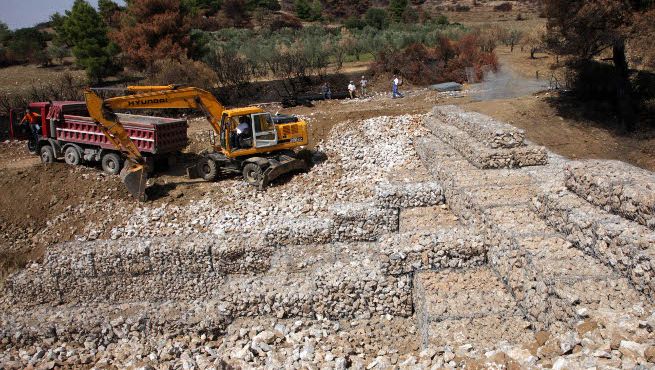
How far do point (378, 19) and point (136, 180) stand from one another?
149ft

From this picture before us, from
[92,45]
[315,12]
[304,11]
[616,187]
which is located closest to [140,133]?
[616,187]

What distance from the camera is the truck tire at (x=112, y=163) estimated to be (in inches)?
575

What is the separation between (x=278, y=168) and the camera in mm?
13125

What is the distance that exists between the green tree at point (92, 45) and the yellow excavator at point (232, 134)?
58.1 ft

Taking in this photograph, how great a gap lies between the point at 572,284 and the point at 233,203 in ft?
28.5

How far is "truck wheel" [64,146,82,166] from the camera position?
15.1 meters

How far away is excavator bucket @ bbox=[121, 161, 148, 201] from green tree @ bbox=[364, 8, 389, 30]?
132 feet

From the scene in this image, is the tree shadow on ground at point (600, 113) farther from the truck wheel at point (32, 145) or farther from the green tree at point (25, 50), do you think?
the green tree at point (25, 50)

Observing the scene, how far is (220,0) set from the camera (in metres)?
55.5

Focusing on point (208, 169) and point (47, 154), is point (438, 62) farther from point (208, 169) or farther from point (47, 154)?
point (47, 154)

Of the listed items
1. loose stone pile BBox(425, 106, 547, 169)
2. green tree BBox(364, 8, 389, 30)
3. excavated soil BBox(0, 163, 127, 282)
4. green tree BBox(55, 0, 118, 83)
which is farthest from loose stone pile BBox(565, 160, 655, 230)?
green tree BBox(364, 8, 389, 30)

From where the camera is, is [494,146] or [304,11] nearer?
[494,146]

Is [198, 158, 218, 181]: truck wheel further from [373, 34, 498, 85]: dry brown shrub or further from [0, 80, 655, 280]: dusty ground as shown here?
[373, 34, 498, 85]: dry brown shrub

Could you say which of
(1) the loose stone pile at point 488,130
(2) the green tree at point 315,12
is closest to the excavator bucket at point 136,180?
(1) the loose stone pile at point 488,130
